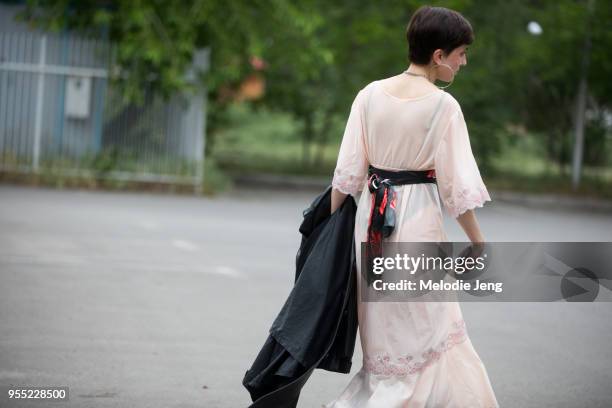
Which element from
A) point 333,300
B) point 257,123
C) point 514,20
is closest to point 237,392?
point 333,300

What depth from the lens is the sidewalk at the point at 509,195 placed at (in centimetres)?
2017

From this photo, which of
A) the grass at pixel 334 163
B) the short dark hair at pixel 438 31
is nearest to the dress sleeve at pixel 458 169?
the short dark hair at pixel 438 31

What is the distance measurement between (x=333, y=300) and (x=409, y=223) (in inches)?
17.4

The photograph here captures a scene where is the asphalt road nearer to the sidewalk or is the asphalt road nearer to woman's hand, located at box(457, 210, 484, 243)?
woman's hand, located at box(457, 210, 484, 243)

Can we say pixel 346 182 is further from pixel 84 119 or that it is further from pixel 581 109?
pixel 581 109

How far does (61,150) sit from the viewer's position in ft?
59.4

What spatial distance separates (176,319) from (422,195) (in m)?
3.59

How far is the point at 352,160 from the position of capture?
4414mm

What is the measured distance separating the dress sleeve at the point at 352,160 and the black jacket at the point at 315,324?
4.1 inches

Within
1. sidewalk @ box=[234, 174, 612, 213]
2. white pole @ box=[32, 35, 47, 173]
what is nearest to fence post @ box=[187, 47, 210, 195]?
white pole @ box=[32, 35, 47, 173]

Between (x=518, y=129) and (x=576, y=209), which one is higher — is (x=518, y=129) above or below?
above

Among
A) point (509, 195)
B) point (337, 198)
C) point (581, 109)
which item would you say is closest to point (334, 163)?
point (509, 195)

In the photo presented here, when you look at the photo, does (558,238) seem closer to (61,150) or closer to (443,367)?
(61,150)

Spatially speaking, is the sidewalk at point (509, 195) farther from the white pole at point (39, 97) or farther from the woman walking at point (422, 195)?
the woman walking at point (422, 195)
